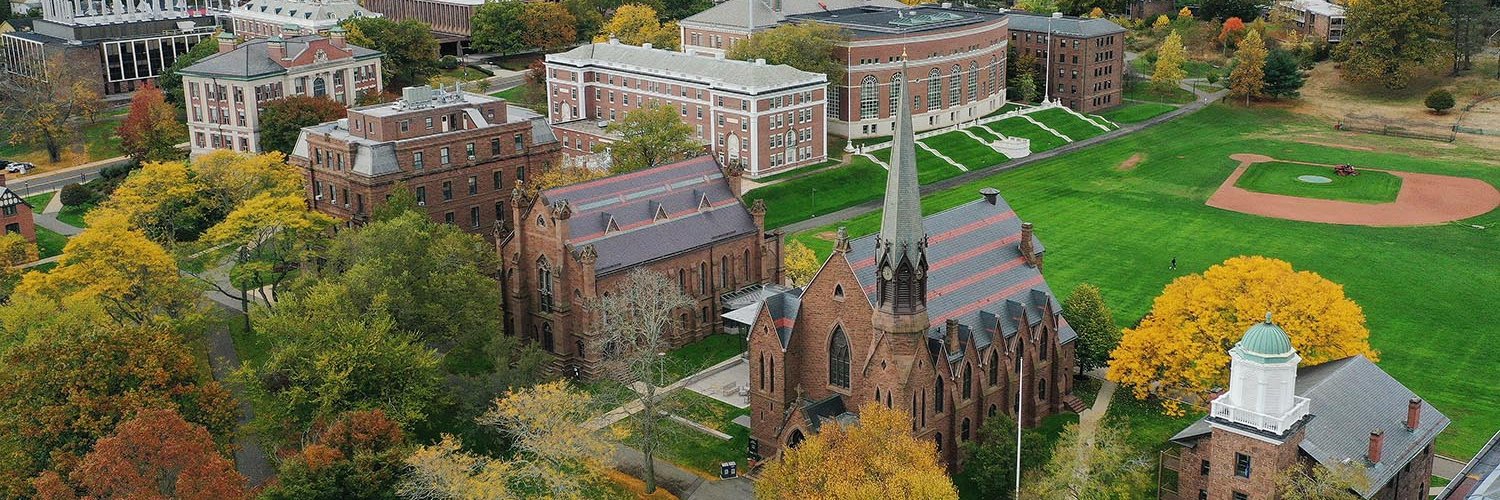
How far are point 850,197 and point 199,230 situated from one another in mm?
58158

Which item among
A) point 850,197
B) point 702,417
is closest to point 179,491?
point 702,417

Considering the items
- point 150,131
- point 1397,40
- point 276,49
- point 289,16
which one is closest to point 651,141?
point 276,49

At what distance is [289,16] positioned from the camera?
182m

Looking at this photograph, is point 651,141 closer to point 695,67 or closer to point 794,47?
point 695,67

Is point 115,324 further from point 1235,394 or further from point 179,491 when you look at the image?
point 1235,394

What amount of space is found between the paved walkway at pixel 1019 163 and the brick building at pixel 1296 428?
208ft

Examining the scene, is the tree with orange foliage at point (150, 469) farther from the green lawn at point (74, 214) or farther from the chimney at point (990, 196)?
the green lawn at point (74, 214)

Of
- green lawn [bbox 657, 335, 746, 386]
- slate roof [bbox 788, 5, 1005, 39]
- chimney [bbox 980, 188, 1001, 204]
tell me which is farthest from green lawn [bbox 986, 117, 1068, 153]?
chimney [bbox 980, 188, 1001, 204]

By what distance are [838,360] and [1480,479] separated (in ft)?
95.3

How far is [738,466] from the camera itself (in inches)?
2753

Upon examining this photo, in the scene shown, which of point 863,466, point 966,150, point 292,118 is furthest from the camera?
point 966,150

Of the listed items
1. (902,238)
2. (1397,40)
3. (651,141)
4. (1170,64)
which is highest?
(902,238)

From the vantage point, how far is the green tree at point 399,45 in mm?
172250

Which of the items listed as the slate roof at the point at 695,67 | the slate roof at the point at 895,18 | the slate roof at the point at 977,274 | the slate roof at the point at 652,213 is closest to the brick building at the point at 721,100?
the slate roof at the point at 695,67
